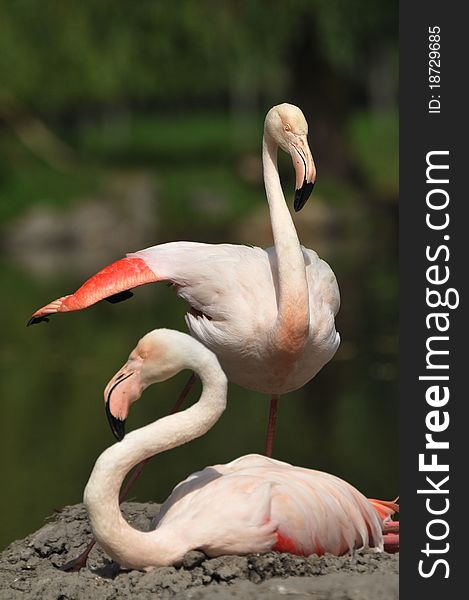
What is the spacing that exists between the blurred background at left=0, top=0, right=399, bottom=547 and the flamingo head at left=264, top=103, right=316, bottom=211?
2152mm

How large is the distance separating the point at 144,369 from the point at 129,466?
32 centimetres

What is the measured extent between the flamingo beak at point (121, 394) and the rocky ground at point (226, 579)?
51 centimetres

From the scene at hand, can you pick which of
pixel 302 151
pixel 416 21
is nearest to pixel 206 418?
pixel 302 151

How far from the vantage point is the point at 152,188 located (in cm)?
1995

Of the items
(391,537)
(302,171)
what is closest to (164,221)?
(302,171)

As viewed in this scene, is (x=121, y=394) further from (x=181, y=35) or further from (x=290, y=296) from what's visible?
(x=181, y=35)

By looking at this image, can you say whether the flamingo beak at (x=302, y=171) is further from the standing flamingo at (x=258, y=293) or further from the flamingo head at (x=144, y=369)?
the flamingo head at (x=144, y=369)

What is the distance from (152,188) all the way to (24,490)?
43.3ft

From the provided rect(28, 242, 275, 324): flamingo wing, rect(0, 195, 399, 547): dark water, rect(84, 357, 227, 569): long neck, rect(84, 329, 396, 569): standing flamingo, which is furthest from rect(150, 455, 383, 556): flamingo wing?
rect(0, 195, 399, 547): dark water

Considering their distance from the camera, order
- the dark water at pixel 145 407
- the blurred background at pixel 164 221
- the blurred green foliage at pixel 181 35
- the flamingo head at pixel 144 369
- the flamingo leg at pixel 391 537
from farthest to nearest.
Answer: the blurred green foliage at pixel 181 35
the blurred background at pixel 164 221
the dark water at pixel 145 407
the flamingo leg at pixel 391 537
the flamingo head at pixel 144 369

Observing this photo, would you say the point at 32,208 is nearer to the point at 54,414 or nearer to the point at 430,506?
the point at 54,414

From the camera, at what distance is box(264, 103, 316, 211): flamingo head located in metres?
5.10

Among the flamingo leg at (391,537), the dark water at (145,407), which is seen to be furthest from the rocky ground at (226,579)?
the dark water at (145,407)

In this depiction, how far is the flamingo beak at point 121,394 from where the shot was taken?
14.7 ft
